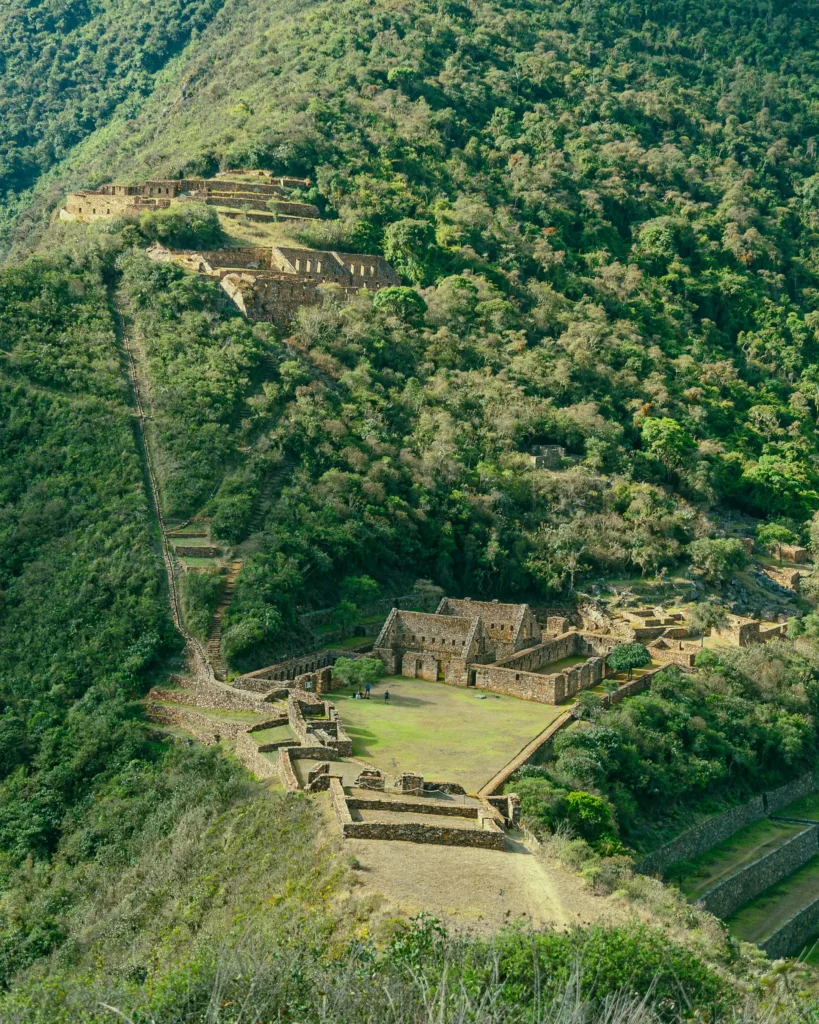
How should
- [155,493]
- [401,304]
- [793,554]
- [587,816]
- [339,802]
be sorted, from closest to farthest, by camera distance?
[339,802] → [587,816] → [155,493] → [793,554] → [401,304]

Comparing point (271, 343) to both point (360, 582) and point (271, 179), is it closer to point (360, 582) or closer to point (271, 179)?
point (360, 582)

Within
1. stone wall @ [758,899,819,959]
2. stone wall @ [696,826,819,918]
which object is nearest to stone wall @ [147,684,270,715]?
stone wall @ [696,826,819,918]

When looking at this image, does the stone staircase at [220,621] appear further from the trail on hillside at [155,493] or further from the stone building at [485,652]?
the stone building at [485,652]

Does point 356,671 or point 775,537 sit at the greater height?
point 356,671

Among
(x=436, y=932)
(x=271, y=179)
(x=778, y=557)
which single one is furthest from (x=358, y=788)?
(x=271, y=179)

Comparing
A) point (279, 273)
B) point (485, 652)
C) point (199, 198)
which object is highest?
point (199, 198)

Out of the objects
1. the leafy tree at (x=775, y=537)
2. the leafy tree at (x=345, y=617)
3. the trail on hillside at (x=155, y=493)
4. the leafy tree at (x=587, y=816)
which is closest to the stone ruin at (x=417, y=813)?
the leafy tree at (x=587, y=816)

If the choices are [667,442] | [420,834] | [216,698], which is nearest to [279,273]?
[667,442]

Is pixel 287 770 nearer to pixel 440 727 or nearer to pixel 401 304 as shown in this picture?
pixel 440 727
